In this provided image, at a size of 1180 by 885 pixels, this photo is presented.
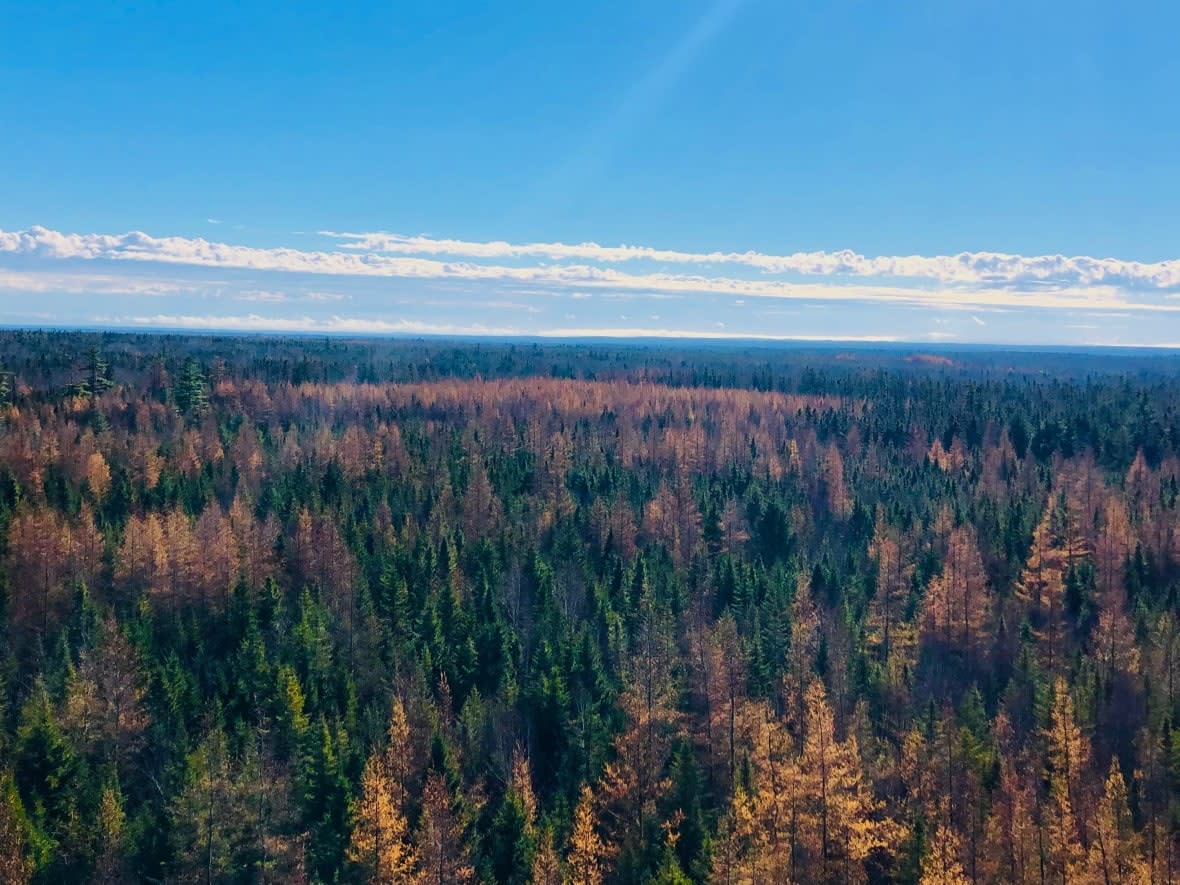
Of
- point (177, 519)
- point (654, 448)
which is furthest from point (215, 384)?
point (177, 519)

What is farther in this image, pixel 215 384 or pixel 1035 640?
pixel 215 384

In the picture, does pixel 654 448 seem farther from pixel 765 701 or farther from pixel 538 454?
pixel 765 701

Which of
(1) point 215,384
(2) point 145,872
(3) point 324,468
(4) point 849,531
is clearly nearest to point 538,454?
(3) point 324,468

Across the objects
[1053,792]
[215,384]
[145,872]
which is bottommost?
[145,872]

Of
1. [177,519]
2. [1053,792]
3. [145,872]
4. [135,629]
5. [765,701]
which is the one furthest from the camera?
[177,519]

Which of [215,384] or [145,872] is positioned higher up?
[215,384]

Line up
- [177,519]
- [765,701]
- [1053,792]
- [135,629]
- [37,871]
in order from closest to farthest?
[37,871], [1053,792], [765,701], [135,629], [177,519]
